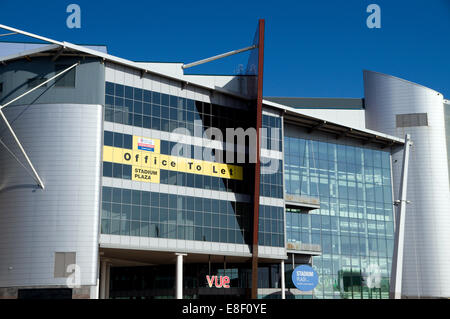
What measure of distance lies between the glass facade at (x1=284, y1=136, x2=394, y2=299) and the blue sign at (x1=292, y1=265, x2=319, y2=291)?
152 inches

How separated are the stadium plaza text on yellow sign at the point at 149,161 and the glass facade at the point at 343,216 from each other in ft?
45.4

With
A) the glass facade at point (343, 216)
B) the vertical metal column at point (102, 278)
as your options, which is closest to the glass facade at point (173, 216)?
the glass facade at point (343, 216)

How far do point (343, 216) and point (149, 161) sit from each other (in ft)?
85.8

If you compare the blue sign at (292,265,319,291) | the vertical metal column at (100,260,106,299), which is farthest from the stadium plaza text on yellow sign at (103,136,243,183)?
the blue sign at (292,265,319,291)

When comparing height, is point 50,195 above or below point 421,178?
below

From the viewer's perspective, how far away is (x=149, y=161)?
48.0m

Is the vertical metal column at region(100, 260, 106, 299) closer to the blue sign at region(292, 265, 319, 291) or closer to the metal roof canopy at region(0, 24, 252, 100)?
the blue sign at region(292, 265, 319, 291)

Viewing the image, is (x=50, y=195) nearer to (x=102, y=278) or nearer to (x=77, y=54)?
(x=77, y=54)

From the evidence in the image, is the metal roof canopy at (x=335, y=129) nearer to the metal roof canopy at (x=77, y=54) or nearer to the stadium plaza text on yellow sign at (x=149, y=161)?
the stadium plaza text on yellow sign at (x=149, y=161)

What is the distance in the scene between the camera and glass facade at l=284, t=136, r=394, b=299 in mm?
60750

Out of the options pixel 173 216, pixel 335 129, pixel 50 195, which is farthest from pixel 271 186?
pixel 50 195

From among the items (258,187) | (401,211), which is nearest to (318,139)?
(258,187)

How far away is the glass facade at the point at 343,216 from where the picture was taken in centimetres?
6075
